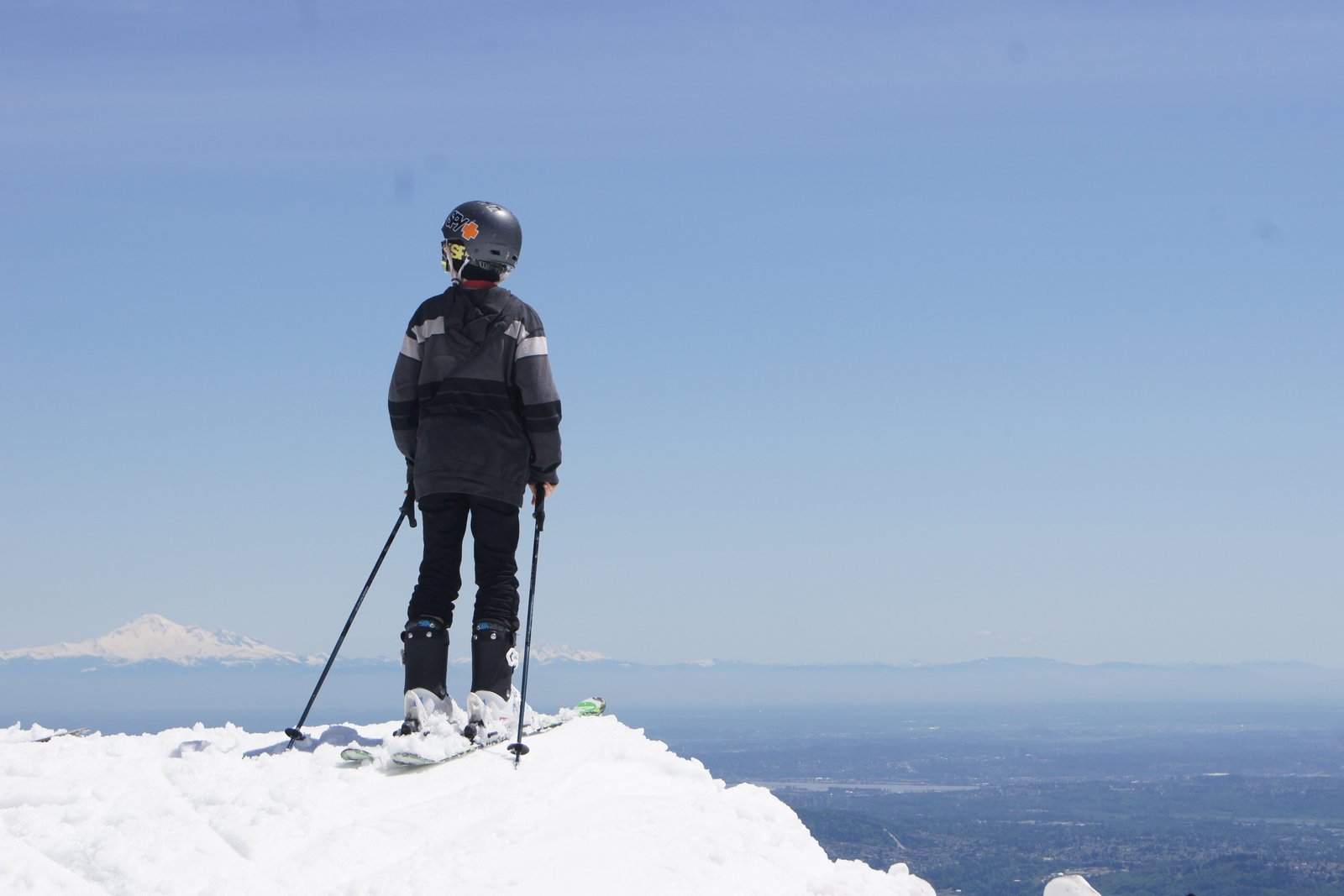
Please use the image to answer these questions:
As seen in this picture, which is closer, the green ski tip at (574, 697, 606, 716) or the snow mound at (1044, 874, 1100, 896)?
the snow mound at (1044, 874, 1100, 896)

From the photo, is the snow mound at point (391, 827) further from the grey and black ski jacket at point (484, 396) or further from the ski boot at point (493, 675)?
the grey and black ski jacket at point (484, 396)

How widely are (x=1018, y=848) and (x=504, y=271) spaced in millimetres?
209345

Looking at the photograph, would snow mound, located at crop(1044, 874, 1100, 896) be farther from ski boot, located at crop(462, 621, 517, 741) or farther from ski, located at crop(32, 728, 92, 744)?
ski, located at crop(32, 728, 92, 744)

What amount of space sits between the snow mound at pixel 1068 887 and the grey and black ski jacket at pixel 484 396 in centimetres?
450

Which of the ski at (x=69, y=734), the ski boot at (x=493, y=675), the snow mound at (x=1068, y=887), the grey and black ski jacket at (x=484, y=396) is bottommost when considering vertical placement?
the snow mound at (x=1068, y=887)

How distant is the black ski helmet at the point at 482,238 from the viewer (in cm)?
861

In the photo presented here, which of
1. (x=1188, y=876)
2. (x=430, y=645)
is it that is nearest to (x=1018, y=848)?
(x=1188, y=876)

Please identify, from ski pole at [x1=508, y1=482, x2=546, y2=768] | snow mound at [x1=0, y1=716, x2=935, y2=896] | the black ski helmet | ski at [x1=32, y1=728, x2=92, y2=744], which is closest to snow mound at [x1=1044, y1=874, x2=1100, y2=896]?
snow mound at [x1=0, y1=716, x2=935, y2=896]

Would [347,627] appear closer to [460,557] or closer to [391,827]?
[460,557]

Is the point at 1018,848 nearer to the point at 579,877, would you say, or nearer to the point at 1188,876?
the point at 1188,876

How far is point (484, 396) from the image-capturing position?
27.7 feet

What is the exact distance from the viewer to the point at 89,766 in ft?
22.1

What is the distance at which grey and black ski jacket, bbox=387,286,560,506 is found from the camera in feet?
27.6

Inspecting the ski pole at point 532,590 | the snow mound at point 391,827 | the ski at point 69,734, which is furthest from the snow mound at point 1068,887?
the ski at point 69,734
